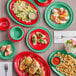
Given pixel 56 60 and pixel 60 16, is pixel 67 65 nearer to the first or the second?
pixel 56 60

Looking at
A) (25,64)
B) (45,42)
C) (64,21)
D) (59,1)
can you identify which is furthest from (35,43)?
(59,1)

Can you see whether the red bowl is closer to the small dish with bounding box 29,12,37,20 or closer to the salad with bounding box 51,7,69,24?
the small dish with bounding box 29,12,37,20

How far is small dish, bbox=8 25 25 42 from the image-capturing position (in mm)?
1211

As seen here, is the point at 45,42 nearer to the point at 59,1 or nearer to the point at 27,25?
the point at 27,25

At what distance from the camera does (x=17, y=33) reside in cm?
126

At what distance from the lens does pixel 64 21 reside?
133 centimetres

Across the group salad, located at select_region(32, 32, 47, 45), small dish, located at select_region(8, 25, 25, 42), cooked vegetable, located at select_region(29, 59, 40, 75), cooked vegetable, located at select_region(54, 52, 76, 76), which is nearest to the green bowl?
small dish, located at select_region(8, 25, 25, 42)

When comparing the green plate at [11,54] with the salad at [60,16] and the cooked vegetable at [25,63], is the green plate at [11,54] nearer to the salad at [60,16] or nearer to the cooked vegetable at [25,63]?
the cooked vegetable at [25,63]

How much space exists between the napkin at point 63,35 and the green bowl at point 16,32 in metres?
Result: 0.30

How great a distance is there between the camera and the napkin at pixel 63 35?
4.27ft

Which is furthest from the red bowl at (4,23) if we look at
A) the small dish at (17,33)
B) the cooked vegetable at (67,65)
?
the cooked vegetable at (67,65)

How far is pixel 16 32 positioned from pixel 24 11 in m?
0.20

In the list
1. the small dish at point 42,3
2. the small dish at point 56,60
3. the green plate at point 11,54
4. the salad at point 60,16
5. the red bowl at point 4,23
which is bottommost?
the small dish at point 56,60

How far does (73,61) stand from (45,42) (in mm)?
282
